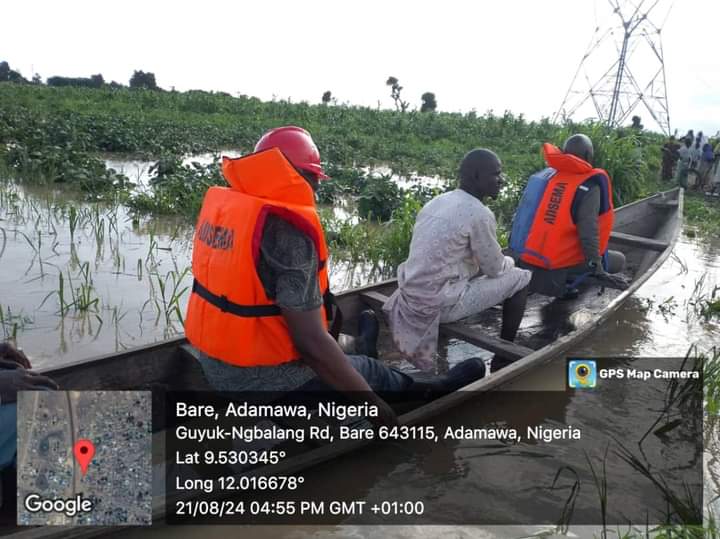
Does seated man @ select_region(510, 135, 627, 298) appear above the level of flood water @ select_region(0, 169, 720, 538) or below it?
above

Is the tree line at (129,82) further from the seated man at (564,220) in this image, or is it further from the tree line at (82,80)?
the seated man at (564,220)

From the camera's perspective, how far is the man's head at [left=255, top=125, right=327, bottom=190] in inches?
88.9

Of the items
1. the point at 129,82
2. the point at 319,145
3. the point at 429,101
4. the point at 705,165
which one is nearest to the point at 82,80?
the point at 129,82

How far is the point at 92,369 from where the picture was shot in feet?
8.91

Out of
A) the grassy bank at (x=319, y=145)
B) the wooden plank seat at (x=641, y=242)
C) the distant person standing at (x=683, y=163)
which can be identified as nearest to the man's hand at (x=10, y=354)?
the grassy bank at (x=319, y=145)

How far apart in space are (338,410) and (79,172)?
258 inches

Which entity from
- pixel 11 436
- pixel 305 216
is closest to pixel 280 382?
pixel 305 216

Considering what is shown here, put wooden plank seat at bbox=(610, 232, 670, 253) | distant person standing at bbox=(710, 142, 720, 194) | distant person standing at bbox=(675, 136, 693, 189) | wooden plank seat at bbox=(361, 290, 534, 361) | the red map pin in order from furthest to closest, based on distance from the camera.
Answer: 1. distant person standing at bbox=(675, 136, 693, 189)
2. distant person standing at bbox=(710, 142, 720, 194)
3. wooden plank seat at bbox=(610, 232, 670, 253)
4. wooden plank seat at bbox=(361, 290, 534, 361)
5. the red map pin

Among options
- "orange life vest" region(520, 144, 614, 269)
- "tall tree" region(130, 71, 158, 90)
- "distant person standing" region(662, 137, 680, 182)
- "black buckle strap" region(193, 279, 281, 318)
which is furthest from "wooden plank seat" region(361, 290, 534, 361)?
"tall tree" region(130, 71, 158, 90)

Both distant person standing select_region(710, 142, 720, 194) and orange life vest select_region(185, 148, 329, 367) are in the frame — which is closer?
orange life vest select_region(185, 148, 329, 367)

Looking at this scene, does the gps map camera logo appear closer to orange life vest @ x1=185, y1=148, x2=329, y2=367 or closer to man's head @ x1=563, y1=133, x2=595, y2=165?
man's head @ x1=563, y1=133, x2=595, y2=165

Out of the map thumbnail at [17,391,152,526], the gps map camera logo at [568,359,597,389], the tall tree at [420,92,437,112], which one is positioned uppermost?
the tall tree at [420,92,437,112]

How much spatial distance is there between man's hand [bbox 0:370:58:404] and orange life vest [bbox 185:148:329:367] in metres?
0.60

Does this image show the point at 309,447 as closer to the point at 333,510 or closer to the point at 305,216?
the point at 333,510
